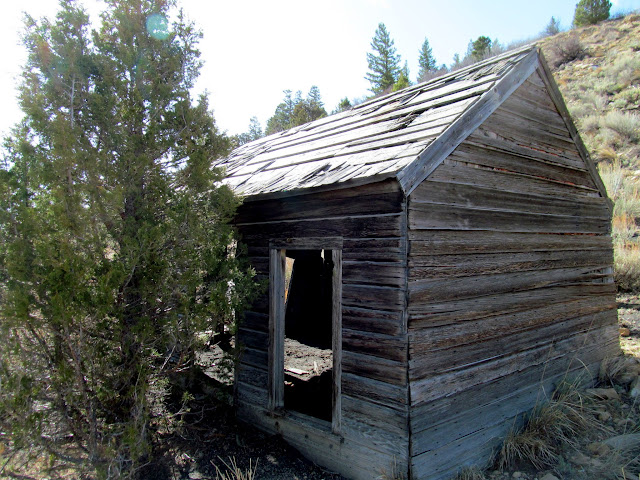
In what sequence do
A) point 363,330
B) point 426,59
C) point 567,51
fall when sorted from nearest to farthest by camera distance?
point 363,330, point 567,51, point 426,59

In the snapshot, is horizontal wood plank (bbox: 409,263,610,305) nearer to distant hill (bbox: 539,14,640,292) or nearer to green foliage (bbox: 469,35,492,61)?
distant hill (bbox: 539,14,640,292)

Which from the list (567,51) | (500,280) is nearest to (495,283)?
(500,280)

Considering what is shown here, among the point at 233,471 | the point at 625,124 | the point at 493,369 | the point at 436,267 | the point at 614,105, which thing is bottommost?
the point at 233,471

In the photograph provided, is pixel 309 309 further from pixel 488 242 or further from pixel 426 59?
pixel 426 59

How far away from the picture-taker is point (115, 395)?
12.3 ft

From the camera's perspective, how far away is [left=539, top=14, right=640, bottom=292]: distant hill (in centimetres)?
1140

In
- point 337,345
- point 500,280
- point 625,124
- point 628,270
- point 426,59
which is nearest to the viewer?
point 337,345

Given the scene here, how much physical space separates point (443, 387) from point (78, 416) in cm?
319

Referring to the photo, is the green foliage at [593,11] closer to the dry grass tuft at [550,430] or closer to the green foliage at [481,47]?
the green foliage at [481,47]

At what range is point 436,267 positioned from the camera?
3842mm

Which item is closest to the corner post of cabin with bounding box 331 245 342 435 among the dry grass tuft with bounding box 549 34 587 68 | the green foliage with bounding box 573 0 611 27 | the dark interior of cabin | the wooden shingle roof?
the wooden shingle roof

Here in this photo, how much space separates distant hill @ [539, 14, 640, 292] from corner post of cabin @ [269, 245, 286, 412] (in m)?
8.99

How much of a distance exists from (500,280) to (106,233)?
3.87 meters

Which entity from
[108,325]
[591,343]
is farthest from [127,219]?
[591,343]
